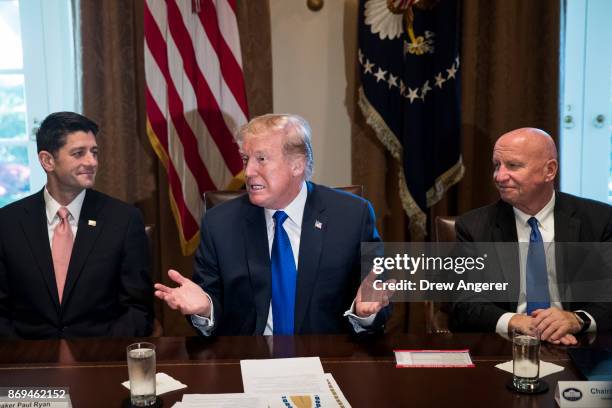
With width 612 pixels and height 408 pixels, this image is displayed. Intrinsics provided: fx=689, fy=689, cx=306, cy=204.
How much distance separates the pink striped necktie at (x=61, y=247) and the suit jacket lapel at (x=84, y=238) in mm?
42

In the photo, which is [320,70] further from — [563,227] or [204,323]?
[204,323]

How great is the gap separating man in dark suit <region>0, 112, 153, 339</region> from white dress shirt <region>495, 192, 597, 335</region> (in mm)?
1367

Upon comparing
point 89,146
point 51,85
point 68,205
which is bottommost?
point 68,205

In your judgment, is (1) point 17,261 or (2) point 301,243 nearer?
(2) point 301,243

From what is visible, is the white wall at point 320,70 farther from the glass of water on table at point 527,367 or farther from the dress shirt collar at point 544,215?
the glass of water on table at point 527,367

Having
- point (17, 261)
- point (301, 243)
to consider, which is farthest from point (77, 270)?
point (301, 243)

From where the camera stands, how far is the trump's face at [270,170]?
242 centimetres

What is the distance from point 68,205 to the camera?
2725 mm

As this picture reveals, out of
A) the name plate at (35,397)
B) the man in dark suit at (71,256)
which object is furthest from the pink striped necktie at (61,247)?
the name plate at (35,397)

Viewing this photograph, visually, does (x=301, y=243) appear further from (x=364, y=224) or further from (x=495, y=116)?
(x=495, y=116)

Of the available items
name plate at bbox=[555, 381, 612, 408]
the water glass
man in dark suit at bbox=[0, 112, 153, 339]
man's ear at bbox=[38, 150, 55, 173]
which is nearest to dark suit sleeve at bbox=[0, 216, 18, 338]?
man in dark suit at bbox=[0, 112, 153, 339]

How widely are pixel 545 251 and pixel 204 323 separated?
3.90 feet

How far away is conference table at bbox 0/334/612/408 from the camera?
1.62 meters

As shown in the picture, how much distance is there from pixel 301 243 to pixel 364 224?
25 centimetres
